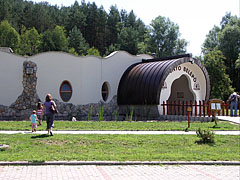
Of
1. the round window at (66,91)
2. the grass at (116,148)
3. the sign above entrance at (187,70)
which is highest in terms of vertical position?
the sign above entrance at (187,70)

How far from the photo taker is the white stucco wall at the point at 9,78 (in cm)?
2011

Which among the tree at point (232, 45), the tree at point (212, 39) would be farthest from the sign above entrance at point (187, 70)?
the tree at point (212, 39)

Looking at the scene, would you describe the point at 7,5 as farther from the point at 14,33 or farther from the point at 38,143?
the point at 38,143

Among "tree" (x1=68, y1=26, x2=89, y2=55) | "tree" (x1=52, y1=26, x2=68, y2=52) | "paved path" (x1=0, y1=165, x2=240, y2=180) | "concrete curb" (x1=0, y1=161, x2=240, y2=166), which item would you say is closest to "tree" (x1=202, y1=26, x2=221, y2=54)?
"tree" (x1=68, y1=26, x2=89, y2=55)

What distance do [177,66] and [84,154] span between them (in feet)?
47.1

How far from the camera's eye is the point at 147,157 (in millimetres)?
8688

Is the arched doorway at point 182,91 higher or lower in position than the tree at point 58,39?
lower

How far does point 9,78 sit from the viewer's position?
20234 millimetres

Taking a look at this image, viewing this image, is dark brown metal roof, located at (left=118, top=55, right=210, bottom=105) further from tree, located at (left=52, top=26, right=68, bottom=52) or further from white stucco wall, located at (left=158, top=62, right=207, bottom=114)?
tree, located at (left=52, top=26, right=68, bottom=52)

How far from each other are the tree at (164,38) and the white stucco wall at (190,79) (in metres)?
42.3

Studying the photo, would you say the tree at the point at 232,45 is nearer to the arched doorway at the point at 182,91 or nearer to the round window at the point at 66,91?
the arched doorway at the point at 182,91

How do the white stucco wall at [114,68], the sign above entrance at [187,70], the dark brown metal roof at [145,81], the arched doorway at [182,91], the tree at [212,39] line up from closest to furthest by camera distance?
the dark brown metal roof at [145,81]
the sign above entrance at [187,70]
the white stucco wall at [114,68]
the arched doorway at [182,91]
the tree at [212,39]

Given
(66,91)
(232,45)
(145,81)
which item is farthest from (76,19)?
(145,81)

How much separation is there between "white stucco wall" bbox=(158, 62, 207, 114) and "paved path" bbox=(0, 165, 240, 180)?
13215 mm
